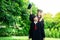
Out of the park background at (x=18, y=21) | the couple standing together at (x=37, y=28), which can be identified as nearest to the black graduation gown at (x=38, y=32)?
the couple standing together at (x=37, y=28)

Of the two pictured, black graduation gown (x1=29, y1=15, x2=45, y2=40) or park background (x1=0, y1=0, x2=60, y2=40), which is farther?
park background (x1=0, y1=0, x2=60, y2=40)

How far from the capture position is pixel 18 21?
28.8 ft

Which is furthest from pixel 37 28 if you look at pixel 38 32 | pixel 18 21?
pixel 18 21

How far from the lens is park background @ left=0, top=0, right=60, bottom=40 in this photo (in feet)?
28.0

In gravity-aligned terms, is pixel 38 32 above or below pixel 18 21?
below

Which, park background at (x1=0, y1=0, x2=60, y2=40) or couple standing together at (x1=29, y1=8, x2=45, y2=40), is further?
park background at (x1=0, y1=0, x2=60, y2=40)

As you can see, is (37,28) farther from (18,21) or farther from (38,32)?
(18,21)

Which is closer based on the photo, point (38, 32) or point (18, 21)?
point (38, 32)

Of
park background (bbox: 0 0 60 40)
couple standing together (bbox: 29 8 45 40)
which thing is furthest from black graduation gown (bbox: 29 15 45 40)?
park background (bbox: 0 0 60 40)

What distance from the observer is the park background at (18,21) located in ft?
28.0

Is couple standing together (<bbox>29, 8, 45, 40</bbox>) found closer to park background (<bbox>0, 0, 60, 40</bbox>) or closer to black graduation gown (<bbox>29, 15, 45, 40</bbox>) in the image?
black graduation gown (<bbox>29, 15, 45, 40</bbox>)

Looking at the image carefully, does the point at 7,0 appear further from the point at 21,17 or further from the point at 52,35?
the point at 52,35

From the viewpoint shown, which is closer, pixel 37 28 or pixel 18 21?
pixel 37 28

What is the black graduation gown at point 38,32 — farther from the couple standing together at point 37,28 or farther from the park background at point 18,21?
the park background at point 18,21
